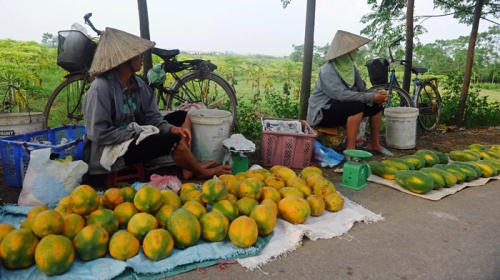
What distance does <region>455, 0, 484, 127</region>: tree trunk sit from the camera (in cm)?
695

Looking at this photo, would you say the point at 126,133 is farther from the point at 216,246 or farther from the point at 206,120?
the point at 216,246

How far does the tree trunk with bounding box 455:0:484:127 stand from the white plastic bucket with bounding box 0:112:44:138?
24.7 ft

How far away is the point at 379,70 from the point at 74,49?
463 centimetres

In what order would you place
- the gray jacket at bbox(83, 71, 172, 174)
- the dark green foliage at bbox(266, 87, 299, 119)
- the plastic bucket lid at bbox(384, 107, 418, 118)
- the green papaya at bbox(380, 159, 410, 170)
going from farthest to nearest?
the dark green foliage at bbox(266, 87, 299, 119)
the plastic bucket lid at bbox(384, 107, 418, 118)
the green papaya at bbox(380, 159, 410, 170)
the gray jacket at bbox(83, 71, 172, 174)

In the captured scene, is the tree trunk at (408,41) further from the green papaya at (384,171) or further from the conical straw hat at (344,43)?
the green papaya at (384,171)

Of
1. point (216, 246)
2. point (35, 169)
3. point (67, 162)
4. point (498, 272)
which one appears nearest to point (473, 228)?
point (498, 272)

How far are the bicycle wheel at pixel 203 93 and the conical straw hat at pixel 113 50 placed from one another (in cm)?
159

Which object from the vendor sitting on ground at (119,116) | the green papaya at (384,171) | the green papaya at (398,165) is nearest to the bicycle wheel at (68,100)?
the vendor sitting on ground at (119,116)

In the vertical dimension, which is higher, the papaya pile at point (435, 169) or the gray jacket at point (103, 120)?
the gray jacket at point (103, 120)

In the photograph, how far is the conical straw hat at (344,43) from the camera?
476cm

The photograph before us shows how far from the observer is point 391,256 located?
8.09 ft

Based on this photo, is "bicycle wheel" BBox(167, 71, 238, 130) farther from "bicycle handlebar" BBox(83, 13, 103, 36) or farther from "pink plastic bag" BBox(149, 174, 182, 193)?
"pink plastic bag" BBox(149, 174, 182, 193)

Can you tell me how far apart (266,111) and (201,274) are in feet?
15.9

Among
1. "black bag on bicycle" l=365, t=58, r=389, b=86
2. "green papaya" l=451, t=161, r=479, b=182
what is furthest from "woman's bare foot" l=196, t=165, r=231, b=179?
"black bag on bicycle" l=365, t=58, r=389, b=86
